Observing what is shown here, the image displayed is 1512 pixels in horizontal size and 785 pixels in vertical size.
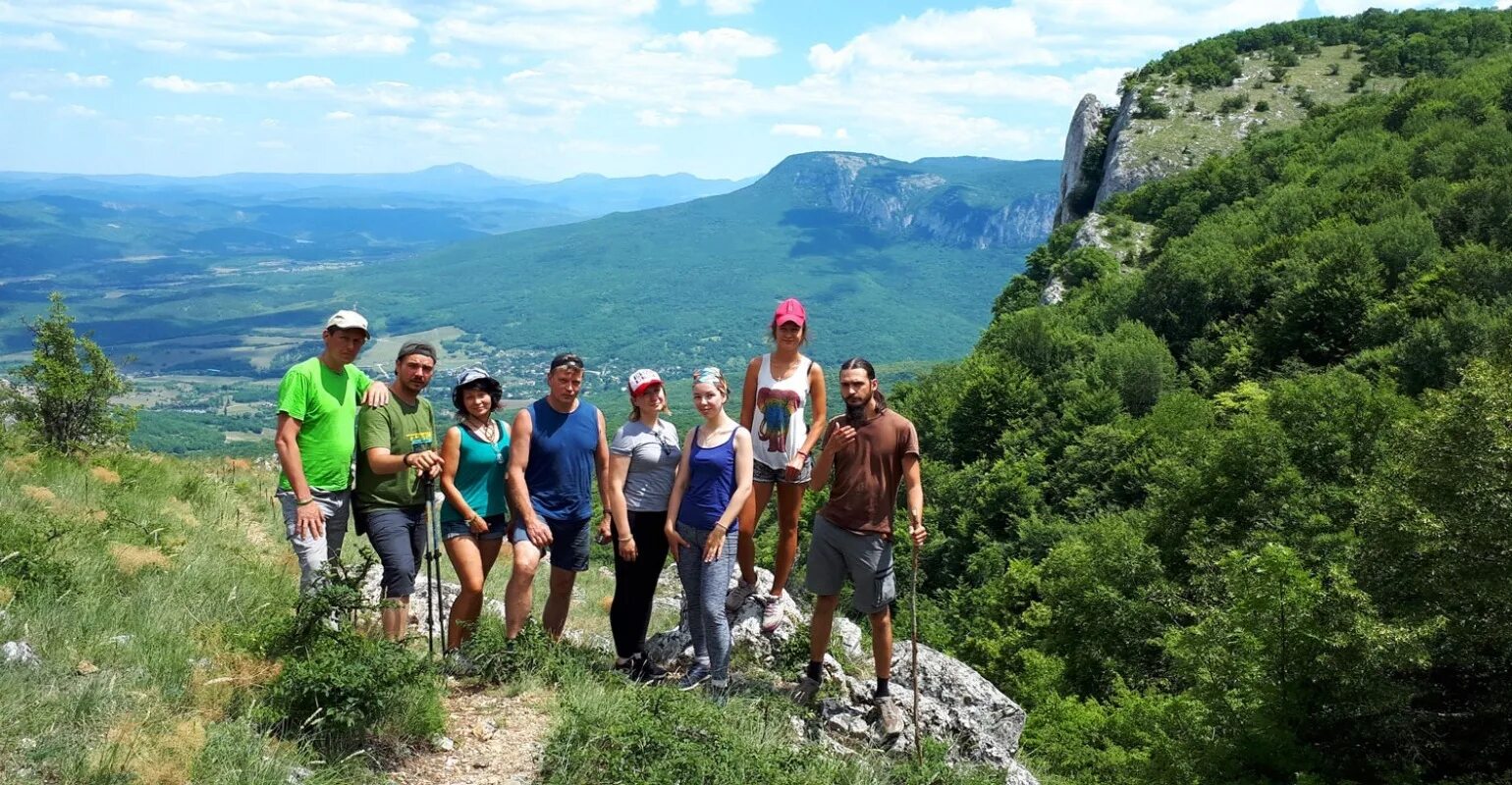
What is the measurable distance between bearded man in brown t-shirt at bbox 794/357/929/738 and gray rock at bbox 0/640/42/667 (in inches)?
166

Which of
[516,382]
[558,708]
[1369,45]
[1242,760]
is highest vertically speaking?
[1369,45]

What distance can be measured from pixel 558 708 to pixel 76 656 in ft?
8.53

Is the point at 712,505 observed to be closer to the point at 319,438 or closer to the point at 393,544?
the point at 393,544

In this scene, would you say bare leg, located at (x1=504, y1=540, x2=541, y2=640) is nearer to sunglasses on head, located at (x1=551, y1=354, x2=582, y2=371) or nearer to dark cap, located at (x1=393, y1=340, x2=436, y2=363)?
sunglasses on head, located at (x1=551, y1=354, x2=582, y2=371)

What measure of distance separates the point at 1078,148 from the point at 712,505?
66.6 meters

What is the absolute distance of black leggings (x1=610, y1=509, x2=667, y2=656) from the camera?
6.01 m

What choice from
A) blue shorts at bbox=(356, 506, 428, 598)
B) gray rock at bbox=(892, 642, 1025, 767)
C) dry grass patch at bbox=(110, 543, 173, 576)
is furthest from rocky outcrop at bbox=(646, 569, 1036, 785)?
dry grass patch at bbox=(110, 543, 173, 576)

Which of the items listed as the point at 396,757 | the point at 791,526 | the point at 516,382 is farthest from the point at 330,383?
the point at 516,382

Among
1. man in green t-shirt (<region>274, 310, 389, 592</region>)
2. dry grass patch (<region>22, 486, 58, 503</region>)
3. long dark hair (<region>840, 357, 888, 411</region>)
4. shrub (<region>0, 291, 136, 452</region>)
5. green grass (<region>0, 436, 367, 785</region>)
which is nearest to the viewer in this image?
green grass (<region>0, 436, 367, 785</region>)

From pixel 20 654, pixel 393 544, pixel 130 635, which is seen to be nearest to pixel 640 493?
pixel 393 544

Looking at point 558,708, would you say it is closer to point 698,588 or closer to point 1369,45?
point 698,588

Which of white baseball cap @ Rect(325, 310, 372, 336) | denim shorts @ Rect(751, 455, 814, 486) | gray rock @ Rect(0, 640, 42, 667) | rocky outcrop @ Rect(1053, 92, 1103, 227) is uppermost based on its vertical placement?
rocky outcrop @ Rect(1053, 92, 1103, 227)

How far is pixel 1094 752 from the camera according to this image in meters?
13.8

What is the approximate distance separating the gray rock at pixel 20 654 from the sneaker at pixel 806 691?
427 centimetres
